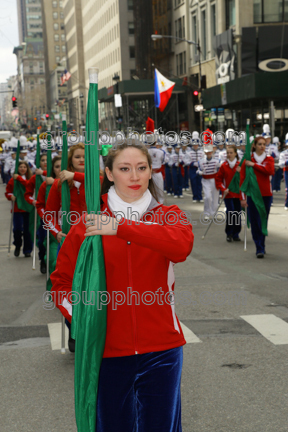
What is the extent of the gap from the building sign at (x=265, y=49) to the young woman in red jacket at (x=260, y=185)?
31.1 metres

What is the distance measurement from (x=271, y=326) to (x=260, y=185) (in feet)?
16.4

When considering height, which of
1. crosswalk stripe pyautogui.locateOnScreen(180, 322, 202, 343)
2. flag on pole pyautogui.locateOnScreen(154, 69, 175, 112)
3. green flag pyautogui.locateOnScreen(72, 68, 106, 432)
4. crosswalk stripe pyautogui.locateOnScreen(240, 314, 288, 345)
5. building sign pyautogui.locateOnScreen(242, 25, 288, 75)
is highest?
building sign pyautogui.locateOnScreen(242, 25, 288, 75)

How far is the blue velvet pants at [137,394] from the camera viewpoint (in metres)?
2.87

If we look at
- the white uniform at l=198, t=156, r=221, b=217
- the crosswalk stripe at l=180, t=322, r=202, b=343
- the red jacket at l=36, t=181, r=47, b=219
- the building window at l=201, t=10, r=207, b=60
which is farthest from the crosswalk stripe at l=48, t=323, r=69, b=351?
the building window at l=201, t=10, r=207, b=60

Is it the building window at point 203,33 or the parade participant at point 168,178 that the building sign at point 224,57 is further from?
the parade participant at point 168,178

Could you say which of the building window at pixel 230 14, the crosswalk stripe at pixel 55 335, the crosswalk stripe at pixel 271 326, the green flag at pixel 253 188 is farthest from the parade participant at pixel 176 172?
the building window at pixel 230 14

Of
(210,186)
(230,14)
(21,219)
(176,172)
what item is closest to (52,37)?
(230,14)

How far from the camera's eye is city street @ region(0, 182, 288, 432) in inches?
177

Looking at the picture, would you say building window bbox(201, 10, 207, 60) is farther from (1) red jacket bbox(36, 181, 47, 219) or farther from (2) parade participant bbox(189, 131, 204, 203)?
(1) red jacket bbox(36, 181, 47, 219)

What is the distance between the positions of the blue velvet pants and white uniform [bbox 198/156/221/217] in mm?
14626

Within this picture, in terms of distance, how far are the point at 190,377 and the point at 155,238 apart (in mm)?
2793

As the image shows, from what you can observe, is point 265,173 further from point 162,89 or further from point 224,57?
point 224,57

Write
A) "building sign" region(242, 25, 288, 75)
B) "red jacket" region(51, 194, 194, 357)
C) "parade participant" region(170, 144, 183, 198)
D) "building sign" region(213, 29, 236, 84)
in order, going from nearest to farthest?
"red jacket" region(51, 194, 194, 357) < "parade participant" region(170, 144, 183, 198) < "building sign" region(242, 25, 288, 75) < "building sign" region(213, 29, 236, 84)

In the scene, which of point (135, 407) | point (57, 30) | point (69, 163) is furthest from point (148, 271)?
point (57, 30)
